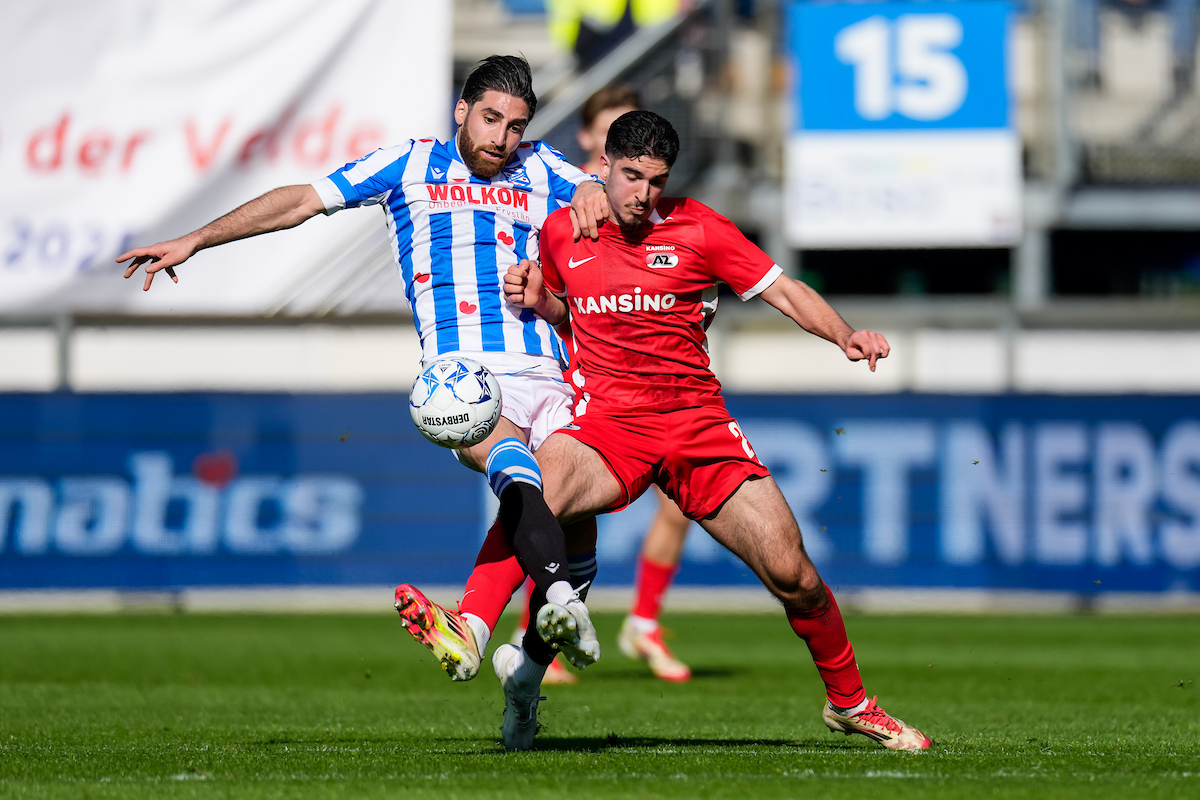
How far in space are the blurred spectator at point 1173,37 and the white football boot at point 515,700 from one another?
1345 cm

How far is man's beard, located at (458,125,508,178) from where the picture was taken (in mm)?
5766

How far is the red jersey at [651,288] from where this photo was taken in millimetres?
5570

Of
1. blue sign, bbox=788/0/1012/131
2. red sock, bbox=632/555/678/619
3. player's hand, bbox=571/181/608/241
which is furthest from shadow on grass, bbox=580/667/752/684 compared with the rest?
blue sign, bbox=788/0/1012/131

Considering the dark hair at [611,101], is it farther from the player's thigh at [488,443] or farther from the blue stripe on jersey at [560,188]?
the player's thigh at [488,443]

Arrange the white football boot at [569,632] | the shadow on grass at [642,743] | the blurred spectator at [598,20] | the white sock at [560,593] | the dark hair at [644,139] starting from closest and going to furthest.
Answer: the white football boot at [569,632] < the white sock at [560,593] < the dark hair at [644,139] < the shadow on grass at [642,743] < the blurred spectator at [598,20]

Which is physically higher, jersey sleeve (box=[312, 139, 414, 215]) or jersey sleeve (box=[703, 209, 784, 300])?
jersey sleeve (box=[312, 139, 414, 215])

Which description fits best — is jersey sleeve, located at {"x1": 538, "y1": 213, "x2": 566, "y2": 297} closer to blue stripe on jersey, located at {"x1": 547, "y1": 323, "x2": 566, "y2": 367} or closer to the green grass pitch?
blue stripe on jersey, located at {"x1": 547, "y1": 323, "x2": 566, "y2": 367}

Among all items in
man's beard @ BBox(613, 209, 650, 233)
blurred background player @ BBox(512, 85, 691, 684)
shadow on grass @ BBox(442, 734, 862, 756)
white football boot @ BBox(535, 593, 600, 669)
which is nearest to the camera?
white football boot @ BBox(535, 593, 600, 669)

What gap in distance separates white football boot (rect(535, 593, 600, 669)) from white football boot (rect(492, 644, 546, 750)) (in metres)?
0.70

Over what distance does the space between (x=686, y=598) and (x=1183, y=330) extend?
5.26 metres

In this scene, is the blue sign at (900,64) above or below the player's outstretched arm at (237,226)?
above

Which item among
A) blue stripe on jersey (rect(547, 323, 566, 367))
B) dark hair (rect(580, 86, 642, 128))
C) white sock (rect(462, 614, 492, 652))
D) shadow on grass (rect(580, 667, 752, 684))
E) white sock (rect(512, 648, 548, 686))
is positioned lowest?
shadow on grass (rect(580, 667, 752, 684))

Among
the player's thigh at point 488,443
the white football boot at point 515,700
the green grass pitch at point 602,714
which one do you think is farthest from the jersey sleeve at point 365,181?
the green grass pitch at point 602,714

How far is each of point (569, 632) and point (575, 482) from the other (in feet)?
2.45
